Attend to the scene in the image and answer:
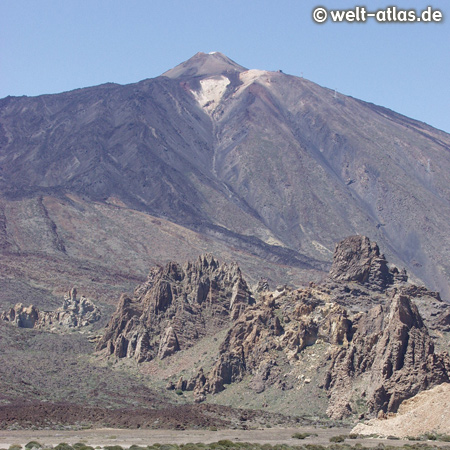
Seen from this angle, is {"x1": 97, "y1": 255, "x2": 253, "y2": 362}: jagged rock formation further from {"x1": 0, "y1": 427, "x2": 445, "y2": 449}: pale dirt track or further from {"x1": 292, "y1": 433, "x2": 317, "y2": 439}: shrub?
{"x1": 292, "y1": 433, "x2": 317, "y2": 439}: shrub

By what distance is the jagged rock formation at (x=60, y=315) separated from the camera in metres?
132

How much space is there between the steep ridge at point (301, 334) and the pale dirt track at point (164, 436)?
23.1 feet

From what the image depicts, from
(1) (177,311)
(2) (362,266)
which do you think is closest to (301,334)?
(2) (362,266)

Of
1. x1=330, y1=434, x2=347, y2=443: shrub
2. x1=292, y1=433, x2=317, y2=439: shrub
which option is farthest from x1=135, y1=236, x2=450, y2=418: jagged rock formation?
x1=330, y1=434, x2=347, y2=443: shrub

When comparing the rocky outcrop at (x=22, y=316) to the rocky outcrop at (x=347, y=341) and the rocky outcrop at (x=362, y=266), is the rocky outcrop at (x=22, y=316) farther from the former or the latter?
the rocky outcrop at (x=362, y=266)

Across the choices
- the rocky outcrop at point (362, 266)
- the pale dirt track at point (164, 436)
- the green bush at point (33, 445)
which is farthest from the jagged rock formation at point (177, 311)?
the green bush at point (33, 445)

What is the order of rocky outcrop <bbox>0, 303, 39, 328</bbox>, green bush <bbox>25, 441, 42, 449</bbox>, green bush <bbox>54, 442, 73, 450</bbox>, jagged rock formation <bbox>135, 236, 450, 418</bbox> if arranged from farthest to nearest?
rocky outcrop <bbox>0, 303, 39, 328</bbox> → jagged rock formation <bbox>135, 236, 450, 418</bbox> → green bush <bbox>25, 441, 42, 449</bbox> → green bush <bbox>54, 442, 73, 450</bbox>

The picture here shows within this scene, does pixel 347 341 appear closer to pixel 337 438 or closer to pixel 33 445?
pixel 337 438

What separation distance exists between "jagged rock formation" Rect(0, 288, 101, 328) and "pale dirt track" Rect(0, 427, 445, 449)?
208 feet

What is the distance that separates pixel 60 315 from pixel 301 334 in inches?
2257

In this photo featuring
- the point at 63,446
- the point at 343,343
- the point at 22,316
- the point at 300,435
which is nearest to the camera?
the point at 63,446

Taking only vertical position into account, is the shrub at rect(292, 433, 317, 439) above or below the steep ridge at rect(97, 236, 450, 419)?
below

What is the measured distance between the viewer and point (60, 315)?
448 ft

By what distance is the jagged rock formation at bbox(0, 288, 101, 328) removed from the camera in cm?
13250
